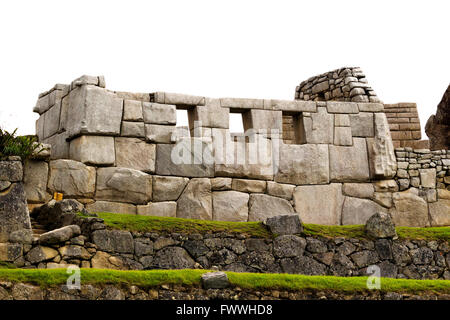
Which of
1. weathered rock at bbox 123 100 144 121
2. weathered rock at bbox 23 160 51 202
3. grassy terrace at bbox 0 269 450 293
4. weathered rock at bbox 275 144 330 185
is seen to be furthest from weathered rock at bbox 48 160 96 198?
grassy terrace at bbox 0 269 450 293

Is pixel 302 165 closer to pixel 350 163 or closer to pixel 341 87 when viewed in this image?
pixel 350 163

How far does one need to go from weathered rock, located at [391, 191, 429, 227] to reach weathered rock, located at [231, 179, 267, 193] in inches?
118

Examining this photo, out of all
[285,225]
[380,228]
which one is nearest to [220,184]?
[285,225]

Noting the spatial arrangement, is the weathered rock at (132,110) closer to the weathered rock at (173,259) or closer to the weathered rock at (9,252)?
the weathered rock at (173,259)

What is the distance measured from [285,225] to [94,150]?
395 centimetres

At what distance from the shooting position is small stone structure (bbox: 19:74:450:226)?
12602mm

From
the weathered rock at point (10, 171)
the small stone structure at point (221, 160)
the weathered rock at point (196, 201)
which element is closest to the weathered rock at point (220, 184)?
the small stone structure at point (221, 160)

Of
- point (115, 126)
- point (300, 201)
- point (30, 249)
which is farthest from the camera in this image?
point (300, 201)

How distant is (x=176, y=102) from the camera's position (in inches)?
528

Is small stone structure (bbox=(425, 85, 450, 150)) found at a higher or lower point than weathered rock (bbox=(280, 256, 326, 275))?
higher

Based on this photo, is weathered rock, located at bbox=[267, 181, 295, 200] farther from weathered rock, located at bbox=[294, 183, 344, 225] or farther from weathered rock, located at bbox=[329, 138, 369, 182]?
weathered rock, located at bbox=[329, 138, 369, 182]

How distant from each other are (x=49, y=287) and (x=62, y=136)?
6.25m
